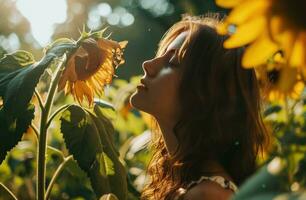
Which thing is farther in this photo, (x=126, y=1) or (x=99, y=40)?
(x=126, y=1)

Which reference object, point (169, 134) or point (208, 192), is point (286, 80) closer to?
point (208, 192)

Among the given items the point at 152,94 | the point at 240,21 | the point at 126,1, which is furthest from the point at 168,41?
the point at 126,1

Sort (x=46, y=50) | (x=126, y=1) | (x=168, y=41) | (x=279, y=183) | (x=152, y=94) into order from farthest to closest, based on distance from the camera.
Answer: (x=126, y=1), (x=168, y=41), (x=152, y=94), (x=46, y=50), (x=279, y=183)

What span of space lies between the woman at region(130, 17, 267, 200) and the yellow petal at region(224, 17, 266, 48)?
0.76m

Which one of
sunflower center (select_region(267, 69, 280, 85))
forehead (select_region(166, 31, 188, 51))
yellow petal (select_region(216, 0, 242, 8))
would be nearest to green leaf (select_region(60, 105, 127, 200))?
forehead (select_region(166, 31, 188, 51))

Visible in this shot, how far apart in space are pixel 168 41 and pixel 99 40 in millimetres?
260

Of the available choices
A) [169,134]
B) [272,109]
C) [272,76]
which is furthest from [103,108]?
[272,76]

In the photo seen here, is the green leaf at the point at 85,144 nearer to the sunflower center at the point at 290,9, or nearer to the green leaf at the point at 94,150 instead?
the green leaf at the point at 94,150

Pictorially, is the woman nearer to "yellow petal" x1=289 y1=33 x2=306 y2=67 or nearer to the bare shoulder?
the bare shoulder

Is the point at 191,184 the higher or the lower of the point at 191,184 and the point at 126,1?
the lower

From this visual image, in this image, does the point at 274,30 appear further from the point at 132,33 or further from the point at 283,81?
the point at 132,33

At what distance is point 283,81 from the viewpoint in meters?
0.54

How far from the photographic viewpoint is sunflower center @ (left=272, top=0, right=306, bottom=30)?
55 centimetres

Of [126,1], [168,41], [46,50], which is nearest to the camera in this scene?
[46,50]
